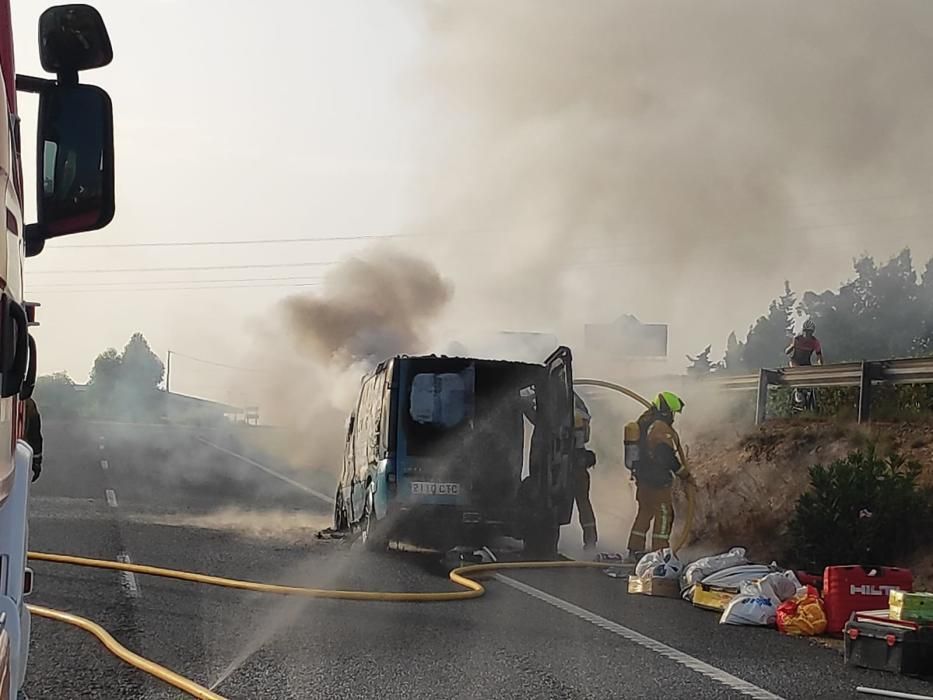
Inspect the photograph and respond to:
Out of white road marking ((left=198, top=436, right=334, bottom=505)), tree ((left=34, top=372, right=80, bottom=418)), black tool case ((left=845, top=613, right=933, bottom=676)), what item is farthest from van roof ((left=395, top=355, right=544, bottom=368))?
tree ((left=34, top=372, right=80, bottom=418))

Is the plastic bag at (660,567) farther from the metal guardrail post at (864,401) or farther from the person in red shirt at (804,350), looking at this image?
the person in red shirt at (804,350)

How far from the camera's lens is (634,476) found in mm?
13352

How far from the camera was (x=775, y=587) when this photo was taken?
9383 millimetres

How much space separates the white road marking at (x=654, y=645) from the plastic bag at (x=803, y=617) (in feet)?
3.52

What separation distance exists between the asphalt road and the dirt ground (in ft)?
11.0

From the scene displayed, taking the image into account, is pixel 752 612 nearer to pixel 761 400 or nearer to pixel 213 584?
pixel 213 584

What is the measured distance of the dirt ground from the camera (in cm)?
1445

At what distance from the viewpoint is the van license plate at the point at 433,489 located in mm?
12812

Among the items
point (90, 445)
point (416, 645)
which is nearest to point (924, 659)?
point (416, 645)

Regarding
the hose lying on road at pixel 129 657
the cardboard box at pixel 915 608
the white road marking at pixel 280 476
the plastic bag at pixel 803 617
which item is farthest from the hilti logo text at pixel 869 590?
the white road marking at pixel 280 476

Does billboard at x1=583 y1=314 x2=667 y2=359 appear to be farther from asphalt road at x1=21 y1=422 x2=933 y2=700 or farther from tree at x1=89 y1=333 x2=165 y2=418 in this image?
tree at x1=89 y1=333 x2=165 y2=418

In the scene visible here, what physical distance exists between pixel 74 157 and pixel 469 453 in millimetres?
9488

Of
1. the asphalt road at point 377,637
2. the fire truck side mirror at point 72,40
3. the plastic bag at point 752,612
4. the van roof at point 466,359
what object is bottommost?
the asphalt road at point 377,637

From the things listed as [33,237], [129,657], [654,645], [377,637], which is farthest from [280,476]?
[33,237]
